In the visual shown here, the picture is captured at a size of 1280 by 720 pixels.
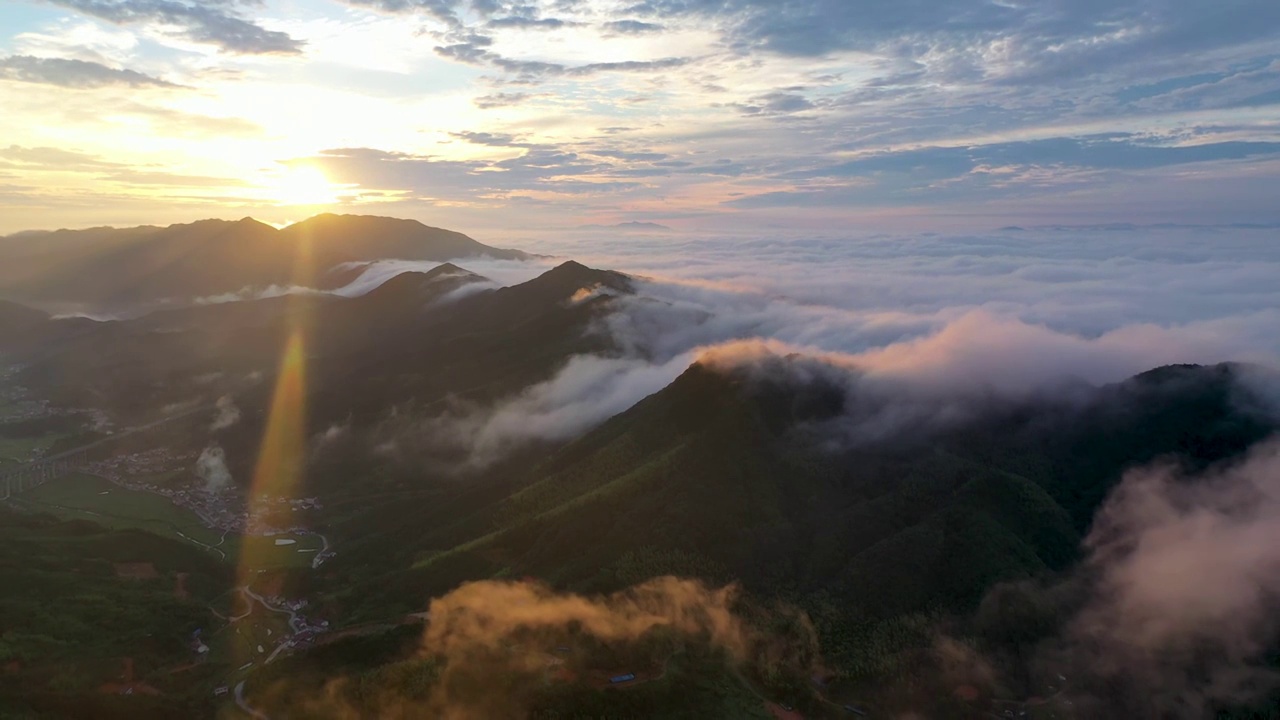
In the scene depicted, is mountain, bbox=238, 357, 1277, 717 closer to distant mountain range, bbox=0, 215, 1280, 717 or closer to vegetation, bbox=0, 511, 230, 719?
distant mountain range, bbox=0, 215, 1280, 717

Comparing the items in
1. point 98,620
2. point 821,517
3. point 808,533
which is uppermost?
point 821,517

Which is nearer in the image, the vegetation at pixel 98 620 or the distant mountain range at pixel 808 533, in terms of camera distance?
the vegetation at pixel 98 620

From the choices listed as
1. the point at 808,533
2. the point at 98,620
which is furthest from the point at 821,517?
the point at 98,620

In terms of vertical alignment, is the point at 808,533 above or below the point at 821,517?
below

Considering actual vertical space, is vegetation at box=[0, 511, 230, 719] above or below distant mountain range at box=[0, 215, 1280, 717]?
below

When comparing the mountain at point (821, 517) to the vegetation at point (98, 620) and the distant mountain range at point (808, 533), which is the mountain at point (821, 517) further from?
the vegetation at point (98, 620)

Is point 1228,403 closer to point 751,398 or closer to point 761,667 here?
point 751,398

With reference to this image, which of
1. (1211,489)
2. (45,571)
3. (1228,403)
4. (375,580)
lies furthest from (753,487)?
(45,571)

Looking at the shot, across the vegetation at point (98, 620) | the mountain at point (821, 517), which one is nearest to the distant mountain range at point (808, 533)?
the mountain at point (821, 517)

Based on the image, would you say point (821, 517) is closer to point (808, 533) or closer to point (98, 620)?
point (808, 533)

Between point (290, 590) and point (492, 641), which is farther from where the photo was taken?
point (290, 590)

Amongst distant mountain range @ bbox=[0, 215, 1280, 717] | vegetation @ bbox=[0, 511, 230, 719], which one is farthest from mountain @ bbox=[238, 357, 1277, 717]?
vegetation @ bbox=[0, 511, 230, 719]
